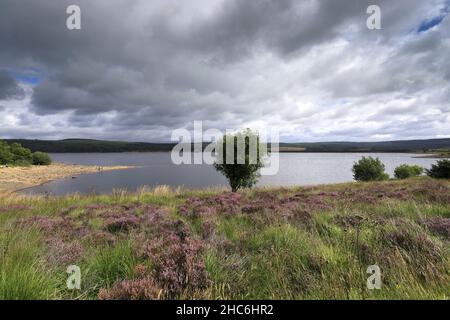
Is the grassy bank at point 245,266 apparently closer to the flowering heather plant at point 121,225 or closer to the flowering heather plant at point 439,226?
the flowering heather plant at point 439,226

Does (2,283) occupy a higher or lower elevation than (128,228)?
higher

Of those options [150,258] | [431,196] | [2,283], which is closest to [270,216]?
[150,258]

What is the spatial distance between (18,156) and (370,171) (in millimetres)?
106300

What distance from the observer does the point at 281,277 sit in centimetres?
387

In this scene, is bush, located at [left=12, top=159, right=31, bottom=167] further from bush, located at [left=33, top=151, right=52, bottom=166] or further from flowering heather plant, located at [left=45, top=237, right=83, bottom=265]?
flowering heather plant, located at [left=45, top=237, right=83, bottom=265]

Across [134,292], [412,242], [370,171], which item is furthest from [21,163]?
[412,242]

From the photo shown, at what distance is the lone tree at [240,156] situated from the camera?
2547 cm

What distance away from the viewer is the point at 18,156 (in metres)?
85.2

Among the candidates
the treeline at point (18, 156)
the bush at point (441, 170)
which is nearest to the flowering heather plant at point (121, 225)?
the bush at point (441, 170)

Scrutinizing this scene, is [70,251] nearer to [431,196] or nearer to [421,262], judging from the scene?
[421,262]

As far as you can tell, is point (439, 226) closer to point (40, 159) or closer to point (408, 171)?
point (408, 171)

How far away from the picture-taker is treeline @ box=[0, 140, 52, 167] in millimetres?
77062

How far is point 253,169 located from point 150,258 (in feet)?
74.6

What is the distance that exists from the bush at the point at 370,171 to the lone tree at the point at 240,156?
3367 cm
